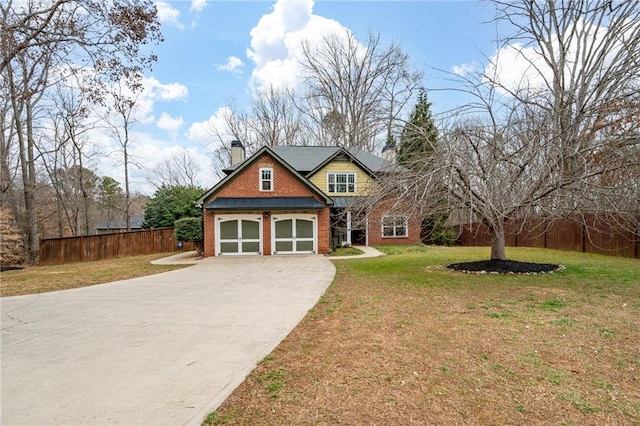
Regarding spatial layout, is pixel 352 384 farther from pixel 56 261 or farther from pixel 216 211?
pixel 56 261

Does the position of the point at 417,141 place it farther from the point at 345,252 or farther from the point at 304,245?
the point at 304,245

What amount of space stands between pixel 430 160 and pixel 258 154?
1038 centimetres

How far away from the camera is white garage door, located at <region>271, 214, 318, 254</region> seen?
58.9 ft

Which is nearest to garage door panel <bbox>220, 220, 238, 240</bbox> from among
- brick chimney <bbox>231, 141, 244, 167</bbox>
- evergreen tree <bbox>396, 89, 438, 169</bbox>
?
brick chimney <bbox>231, 141, 244, 167</bbox>

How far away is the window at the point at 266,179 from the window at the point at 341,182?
4900mm

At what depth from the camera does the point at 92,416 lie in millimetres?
3168

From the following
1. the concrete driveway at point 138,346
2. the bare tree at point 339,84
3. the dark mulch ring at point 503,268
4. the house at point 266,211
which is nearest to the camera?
the concrete driveway at point 138,346

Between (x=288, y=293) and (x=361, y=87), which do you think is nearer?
(x=288, y=293)

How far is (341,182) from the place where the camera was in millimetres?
22094

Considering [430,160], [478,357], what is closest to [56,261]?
[430,160]

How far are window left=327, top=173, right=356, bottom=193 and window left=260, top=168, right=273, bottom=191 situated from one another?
490 centimetres

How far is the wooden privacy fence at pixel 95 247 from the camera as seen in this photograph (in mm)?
20609

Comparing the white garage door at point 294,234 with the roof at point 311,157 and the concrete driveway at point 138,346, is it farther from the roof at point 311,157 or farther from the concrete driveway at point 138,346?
the concrete driveway at point 138,346

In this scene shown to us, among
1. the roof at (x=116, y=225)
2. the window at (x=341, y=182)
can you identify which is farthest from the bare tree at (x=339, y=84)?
the roof at (x=116, y=225)
